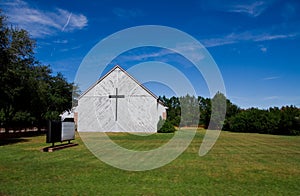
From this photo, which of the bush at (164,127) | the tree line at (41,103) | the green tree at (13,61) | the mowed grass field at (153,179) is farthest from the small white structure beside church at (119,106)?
the mowed grass field at (153,179)

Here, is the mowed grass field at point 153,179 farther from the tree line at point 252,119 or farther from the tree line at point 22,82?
the tree line at point 252,119

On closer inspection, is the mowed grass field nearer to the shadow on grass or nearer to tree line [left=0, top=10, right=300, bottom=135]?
tree line [left=0, top=10, right=300, bottom=135]

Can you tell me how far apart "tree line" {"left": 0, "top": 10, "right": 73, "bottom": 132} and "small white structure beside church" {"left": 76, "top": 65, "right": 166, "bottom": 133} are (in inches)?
202

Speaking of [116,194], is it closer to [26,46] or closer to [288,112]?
[26,46]

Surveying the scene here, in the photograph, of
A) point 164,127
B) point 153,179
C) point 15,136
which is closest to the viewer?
point 153,179

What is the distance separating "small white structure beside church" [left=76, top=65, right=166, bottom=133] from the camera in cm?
3644

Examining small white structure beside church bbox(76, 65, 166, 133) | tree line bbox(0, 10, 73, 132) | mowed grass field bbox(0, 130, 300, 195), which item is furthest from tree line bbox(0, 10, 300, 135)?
mowed grass field bbox(0, 130, 300, 195)

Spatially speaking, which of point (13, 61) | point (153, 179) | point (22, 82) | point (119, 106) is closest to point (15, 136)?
point (22, 82)

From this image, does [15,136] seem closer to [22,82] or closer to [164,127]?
[22,82]

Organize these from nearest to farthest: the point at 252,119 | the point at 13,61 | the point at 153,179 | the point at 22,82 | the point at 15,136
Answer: the point at 153,179, the point at 13,61, the point at 22,82, the point at 15,136, the point at 252,119

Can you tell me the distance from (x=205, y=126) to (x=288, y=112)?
77.8ft

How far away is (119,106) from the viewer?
36812 mm

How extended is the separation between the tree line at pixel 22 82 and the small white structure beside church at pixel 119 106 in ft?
16.8

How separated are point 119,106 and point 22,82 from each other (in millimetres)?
14585
